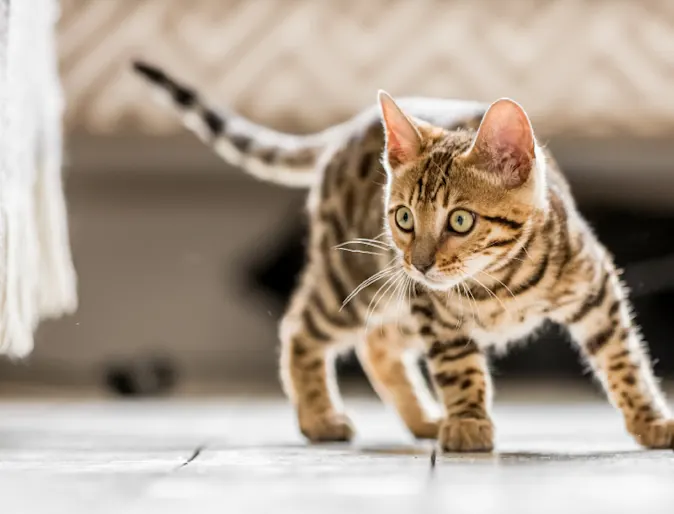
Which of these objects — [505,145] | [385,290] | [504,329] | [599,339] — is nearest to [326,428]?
[385,290]

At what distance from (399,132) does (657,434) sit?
0.57 metres

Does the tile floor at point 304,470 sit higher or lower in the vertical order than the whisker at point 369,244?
lower

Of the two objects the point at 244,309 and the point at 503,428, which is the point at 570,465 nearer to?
the point at 503,428

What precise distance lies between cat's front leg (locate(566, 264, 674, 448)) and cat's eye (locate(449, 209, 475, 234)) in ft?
0.73

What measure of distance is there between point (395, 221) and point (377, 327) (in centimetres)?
40

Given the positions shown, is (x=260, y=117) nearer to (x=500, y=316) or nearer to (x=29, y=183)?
(x=29, y=183)

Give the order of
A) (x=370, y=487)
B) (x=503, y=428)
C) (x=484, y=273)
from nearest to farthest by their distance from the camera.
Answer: (x=370, y=487) → (x=484, y=273) → (x=503, y=428)

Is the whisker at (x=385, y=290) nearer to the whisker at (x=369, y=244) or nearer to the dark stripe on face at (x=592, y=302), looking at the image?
the whisker at (x=369, y=244)

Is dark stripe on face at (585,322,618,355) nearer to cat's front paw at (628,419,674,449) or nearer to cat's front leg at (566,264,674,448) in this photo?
cat's front leg at (566,264,674,448)

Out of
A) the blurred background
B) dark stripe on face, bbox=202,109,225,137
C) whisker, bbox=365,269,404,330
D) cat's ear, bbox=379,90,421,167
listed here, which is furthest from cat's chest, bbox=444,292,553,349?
the blurred background

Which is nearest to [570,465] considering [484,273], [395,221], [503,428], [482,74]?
[484,273]

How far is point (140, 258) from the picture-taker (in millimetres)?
3064

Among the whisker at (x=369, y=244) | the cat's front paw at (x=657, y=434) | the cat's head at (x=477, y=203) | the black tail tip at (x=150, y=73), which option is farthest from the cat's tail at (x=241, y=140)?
the cat's front paw at (x=657, y=434)

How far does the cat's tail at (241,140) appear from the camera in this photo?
1687 mm
